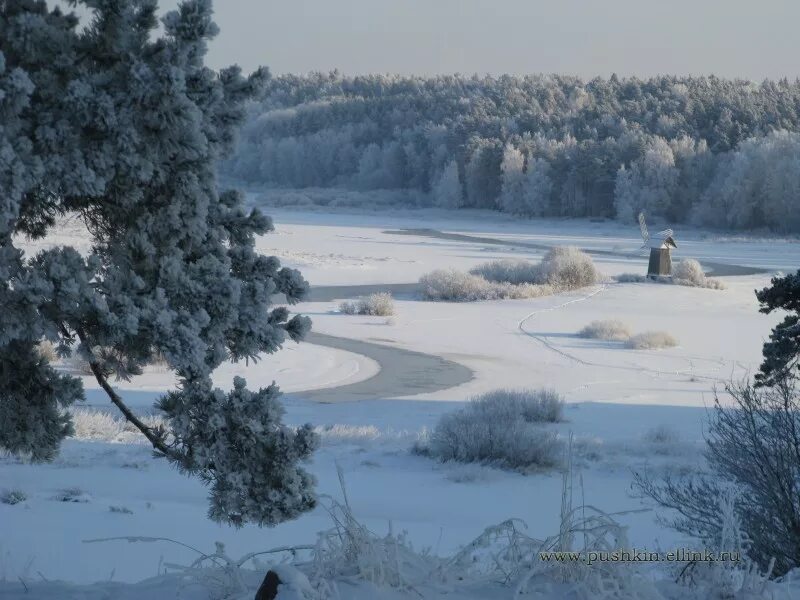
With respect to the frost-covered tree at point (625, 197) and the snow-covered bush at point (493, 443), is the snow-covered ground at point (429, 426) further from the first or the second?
the frost-covered tree at point (625, 197)

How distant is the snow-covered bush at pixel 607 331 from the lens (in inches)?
952

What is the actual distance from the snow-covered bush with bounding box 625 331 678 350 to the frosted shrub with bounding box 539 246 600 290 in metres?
12.0

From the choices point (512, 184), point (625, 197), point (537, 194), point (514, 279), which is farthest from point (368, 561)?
point (512, 184)

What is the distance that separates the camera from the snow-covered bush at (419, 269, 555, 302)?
3219cm

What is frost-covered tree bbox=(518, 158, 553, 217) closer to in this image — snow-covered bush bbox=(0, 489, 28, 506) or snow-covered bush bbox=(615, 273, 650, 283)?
snow-covered bush bbox=(615, 273, 650, 283)

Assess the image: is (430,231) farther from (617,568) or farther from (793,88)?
(617,568)

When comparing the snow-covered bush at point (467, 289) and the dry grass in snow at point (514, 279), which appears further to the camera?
the dry grass in snow at point (514, 279)

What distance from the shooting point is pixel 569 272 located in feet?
120

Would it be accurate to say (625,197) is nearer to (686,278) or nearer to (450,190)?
(450,190)

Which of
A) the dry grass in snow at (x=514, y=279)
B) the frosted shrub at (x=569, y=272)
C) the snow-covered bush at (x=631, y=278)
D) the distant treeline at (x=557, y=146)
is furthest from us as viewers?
the distant treeline at (x=557, y=146)

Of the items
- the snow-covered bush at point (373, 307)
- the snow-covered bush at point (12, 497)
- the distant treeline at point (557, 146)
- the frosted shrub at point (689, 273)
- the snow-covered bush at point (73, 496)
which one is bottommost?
the snow-covered bush at point (373, 307)

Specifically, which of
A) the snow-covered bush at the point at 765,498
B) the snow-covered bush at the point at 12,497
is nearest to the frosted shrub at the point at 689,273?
the snow-covered bush at the point at 765,498

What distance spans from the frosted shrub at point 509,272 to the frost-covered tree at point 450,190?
5043 centimetres

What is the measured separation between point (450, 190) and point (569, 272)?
53.5 m
